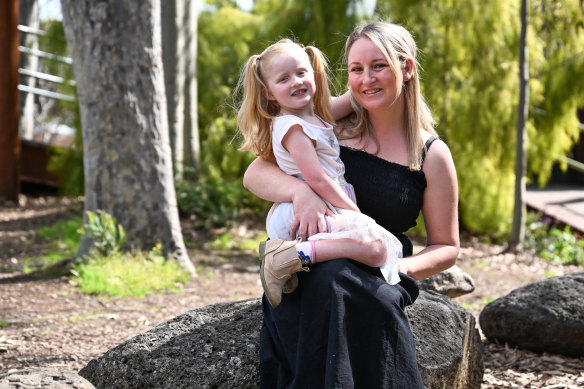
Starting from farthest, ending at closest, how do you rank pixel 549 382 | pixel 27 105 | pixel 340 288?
pixel 27 105 < pixel 549 382 < pixel 340 288

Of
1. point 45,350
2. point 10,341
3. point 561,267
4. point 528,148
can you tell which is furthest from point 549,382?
point 528,148

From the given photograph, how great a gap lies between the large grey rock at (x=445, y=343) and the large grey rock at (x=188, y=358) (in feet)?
2.30

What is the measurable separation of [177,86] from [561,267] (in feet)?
16.9

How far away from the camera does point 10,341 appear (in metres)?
4.13

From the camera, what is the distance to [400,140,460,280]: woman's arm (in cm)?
263

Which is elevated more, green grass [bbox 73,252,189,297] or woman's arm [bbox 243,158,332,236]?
woman's arm [bbox 243,158,332,236]

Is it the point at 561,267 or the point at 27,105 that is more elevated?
the point at 27,105

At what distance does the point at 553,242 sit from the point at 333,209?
694 cm

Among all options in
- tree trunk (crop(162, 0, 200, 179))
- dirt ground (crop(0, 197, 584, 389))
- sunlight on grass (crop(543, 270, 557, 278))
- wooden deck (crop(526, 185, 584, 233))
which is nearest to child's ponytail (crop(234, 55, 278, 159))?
dirt ground (crop(0, 197, 584, 389))

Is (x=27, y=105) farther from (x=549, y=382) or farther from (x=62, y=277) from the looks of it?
(x=549, y=382)

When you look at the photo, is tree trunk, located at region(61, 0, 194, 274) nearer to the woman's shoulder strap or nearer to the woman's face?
the woman's face

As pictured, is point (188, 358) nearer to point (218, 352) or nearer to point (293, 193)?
point (218, 352)

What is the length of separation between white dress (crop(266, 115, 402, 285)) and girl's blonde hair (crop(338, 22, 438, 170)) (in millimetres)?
161

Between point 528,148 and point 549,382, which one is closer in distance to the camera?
point 549,382
